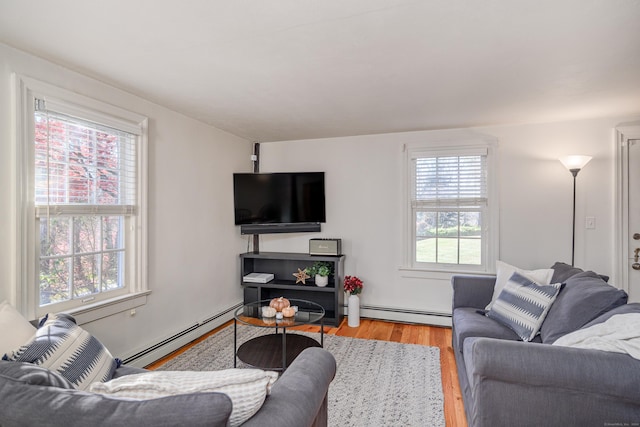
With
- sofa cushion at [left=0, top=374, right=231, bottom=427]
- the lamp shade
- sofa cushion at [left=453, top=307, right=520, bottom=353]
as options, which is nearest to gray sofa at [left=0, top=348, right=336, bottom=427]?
sofa cushion at [left=0, top=374, right=231, bottom=427]

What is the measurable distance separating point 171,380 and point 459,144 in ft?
11.7

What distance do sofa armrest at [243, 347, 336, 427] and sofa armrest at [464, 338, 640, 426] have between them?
0.68 meters

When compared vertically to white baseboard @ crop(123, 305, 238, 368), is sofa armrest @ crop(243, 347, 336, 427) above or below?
above

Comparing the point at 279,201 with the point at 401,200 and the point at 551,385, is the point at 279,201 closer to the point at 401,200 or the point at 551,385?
the point at 401,200

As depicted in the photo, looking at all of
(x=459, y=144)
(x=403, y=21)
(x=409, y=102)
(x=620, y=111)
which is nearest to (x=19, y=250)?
(x=403, y=21)

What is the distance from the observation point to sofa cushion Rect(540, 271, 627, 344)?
5.84 ft

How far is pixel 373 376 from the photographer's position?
2.60 m

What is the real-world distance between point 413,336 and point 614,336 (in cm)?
219

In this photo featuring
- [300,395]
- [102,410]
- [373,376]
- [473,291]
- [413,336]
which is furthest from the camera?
[413,336]

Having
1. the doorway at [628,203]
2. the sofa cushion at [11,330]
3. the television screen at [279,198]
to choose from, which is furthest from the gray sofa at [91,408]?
the doorway at [628,203]

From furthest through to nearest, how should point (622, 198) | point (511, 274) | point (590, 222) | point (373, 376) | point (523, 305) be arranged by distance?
point (590, 222)
point (622, 198)
point (511, 274)
point (373, 376)
point (523, 305)

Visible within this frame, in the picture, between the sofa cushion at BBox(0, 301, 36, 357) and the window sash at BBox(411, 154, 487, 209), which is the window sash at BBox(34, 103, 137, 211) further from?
the window sash at BBox(411, 154, 487, 209)

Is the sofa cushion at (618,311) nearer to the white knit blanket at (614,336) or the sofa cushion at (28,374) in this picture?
the white knit blanket at (614,336)

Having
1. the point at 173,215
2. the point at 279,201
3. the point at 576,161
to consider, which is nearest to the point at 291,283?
the point at 279,201
